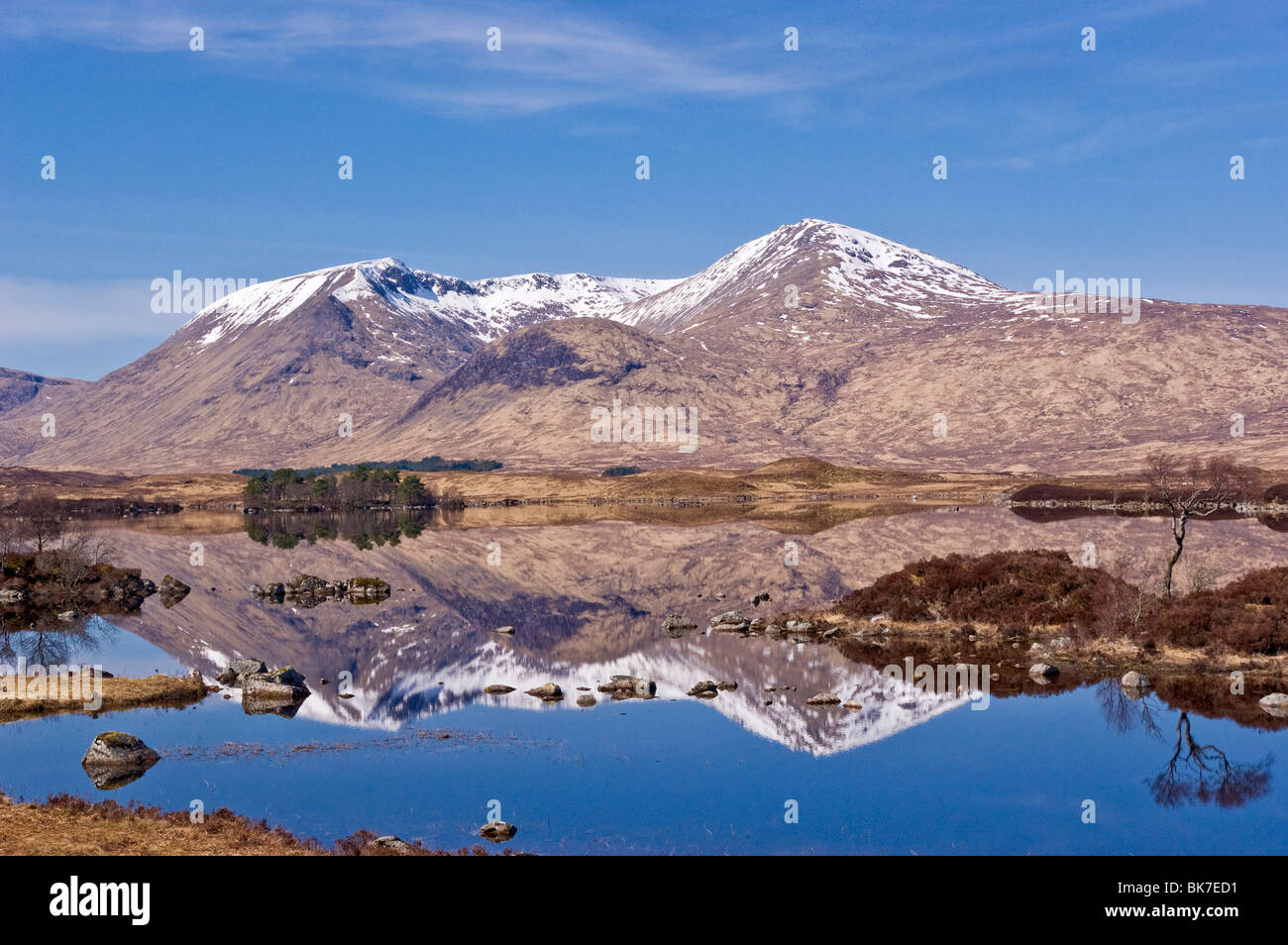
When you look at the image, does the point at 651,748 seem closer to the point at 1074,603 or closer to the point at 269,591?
the point at 1074,603

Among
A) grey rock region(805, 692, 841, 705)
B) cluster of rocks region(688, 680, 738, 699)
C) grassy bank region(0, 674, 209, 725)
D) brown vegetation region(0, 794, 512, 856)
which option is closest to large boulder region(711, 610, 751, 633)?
cluster of rocks region(688, 680, 738, 699)

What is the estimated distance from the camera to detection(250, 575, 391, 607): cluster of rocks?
67.9 metres

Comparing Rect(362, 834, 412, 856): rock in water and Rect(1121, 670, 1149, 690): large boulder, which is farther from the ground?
Rect(362, 834, 412, 856): rock in water

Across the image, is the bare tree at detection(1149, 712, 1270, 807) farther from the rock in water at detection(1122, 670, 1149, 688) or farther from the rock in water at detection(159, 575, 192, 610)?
the rock in water at detection(159, 575, 192, 610)

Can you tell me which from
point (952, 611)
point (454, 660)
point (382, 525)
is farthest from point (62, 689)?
point (382, 525)

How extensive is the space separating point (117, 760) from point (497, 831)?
12839 millimetres

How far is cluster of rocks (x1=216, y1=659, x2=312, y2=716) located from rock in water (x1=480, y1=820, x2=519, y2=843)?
15.7 metres

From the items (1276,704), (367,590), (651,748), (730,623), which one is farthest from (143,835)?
(367,590)

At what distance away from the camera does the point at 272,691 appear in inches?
1505

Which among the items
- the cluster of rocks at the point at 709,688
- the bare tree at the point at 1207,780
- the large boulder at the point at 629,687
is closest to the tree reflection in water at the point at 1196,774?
the bare tree at the point at 1207,780

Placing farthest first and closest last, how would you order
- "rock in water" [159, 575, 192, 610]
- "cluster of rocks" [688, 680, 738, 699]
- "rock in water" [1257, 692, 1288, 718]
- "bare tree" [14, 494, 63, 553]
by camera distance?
"bare tree" [14, 494, 63, 553], "rock in water" [159, 575, 192, 610], "cluster of rocks" [688, 680, 738, 699], "rock in water" [1257, 692, 1288, 718]

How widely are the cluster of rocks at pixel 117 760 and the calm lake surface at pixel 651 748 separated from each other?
0.61 meters

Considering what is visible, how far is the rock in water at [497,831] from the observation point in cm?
2255
